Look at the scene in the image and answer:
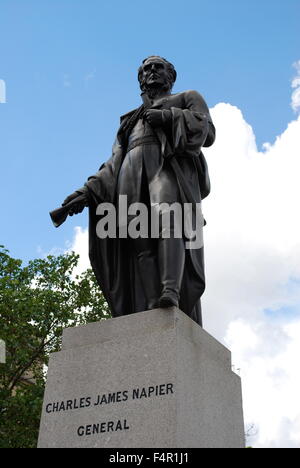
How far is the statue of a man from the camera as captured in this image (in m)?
6.54

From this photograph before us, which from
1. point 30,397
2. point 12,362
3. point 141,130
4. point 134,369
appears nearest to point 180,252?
point 134,369

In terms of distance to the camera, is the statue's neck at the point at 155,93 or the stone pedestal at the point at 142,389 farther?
the statue's neck at the point at 155,93

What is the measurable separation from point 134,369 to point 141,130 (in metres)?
3.34

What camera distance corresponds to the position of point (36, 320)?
19.7 metres

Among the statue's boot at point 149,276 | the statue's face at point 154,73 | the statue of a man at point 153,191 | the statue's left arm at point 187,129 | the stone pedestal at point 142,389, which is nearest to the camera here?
the stone pedestal at point 142,389

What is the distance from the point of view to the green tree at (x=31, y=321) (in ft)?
57.0

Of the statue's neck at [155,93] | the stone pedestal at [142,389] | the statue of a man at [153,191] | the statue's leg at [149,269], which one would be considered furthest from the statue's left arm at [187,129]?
the stone pedestal at [142,389]

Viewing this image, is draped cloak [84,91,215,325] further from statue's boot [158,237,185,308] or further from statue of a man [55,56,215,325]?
statue's boot [158,237,185,308]

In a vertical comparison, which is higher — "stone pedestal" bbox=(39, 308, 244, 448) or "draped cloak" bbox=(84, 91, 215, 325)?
"draped cloak" bbox=(84, 91, 215, 325)

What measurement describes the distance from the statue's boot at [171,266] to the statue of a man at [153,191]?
11 millimetres

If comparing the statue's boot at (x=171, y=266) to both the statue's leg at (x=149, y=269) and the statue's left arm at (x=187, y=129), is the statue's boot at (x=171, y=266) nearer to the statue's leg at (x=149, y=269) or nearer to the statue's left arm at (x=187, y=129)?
the statue's leg at (x=149, y=269)

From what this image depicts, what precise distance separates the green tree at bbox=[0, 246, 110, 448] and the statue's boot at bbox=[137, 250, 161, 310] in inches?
476

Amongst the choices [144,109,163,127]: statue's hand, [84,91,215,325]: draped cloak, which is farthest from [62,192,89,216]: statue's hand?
[144,109,163,127]: statue's hand

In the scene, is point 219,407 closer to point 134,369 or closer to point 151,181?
point 134,369
